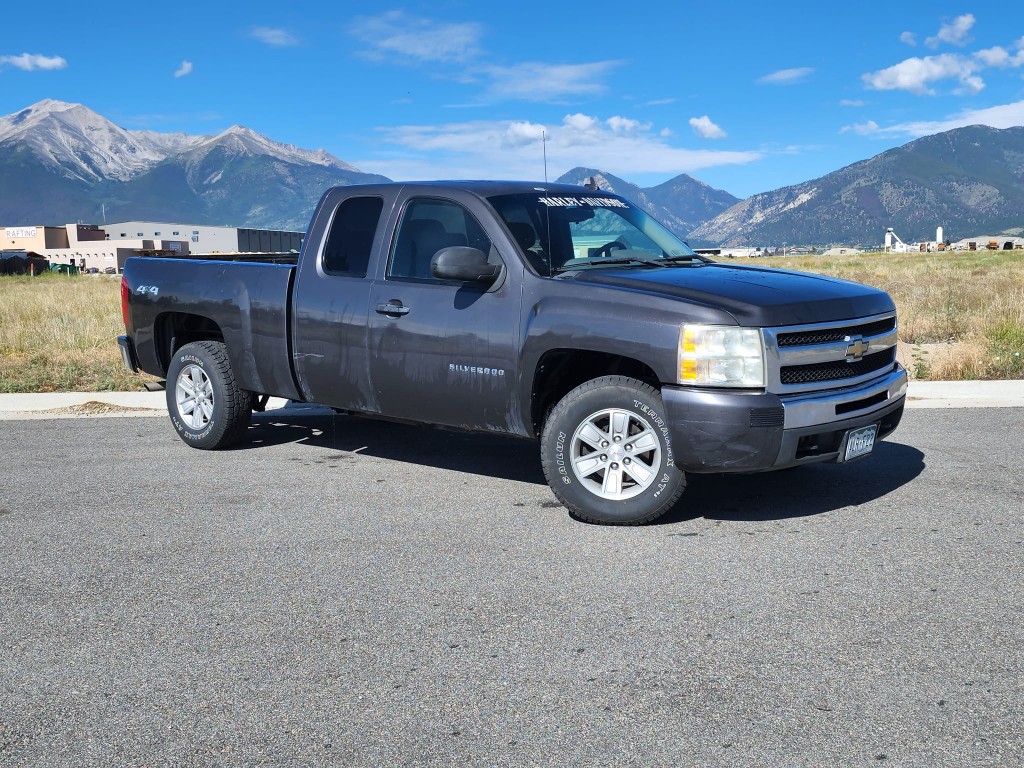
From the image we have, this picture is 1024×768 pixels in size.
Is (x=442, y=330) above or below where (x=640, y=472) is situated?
above

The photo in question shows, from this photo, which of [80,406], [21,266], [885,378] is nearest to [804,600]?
[885,378]

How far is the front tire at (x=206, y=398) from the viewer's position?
7445mm

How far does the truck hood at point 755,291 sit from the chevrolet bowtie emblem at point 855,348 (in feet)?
0.44

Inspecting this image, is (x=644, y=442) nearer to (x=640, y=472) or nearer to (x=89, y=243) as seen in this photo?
(x=640, y=472)

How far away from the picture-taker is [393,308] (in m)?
6.23

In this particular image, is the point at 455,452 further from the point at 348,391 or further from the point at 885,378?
the point at 885,378

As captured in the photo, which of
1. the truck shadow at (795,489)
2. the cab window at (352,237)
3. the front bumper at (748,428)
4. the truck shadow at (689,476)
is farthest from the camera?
the cab window at (352,237)

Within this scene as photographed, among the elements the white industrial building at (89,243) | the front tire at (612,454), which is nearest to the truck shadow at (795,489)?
the front tire at (612,454)

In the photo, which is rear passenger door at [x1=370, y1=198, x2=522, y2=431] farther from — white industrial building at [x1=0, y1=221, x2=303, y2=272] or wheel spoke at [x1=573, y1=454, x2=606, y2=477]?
white industrial building at [x1=0, y1=221, x2=303, y2=272]

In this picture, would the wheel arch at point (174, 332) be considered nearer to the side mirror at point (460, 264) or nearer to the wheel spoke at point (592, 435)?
the side mirror at point (460, 264)

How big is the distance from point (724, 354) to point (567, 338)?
0.90 meters

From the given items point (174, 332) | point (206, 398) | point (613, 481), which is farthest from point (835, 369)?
point (174, 332)

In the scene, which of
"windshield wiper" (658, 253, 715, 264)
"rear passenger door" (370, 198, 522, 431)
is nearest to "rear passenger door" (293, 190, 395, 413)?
"rear passenger door" (370, 198, 522, 431)

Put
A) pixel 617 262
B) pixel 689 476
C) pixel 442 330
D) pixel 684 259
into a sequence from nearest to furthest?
1. pixel 442 330
2. pixel 617 262
3. pixel 684 259
4. pixel 689 476
